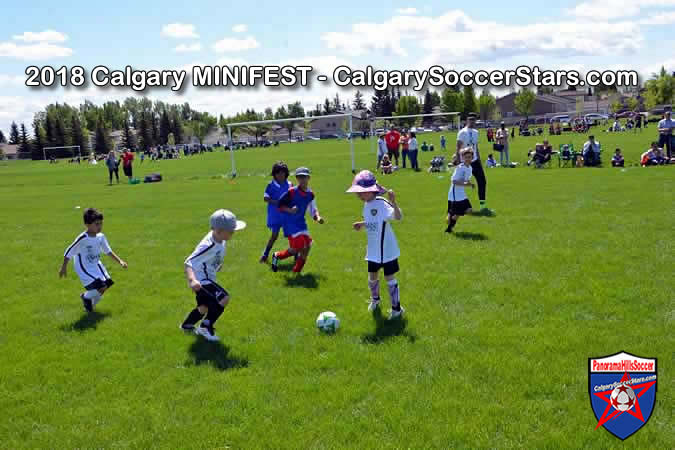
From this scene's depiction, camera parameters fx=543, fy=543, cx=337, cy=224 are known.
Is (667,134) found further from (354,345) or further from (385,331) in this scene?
(354,345)

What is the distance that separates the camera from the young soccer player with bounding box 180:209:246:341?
19.2 ft

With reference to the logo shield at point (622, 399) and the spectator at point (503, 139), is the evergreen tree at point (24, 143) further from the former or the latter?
the logo shield at point (622, 399)

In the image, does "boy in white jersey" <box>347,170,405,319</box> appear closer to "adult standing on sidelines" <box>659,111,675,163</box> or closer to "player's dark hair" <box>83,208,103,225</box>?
"player's dark hair" <box>83,208,103,225</box>

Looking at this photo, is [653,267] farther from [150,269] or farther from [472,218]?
[150,269]

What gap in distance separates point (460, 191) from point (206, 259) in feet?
21.9

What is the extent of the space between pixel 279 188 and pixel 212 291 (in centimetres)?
323

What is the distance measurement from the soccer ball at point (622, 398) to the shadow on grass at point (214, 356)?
345 centimetres

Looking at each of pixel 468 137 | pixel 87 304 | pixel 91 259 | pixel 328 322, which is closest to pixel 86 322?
pixel 87 304

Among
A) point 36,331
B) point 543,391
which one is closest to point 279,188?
point 36,331

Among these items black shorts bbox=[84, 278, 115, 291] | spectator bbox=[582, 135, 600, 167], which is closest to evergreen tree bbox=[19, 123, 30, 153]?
spectator bbox=[582, 135, 600, 167]

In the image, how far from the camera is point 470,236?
436 inches

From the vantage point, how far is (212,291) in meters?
6.18

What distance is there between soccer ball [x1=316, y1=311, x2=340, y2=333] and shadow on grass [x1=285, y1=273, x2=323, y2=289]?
1.74m

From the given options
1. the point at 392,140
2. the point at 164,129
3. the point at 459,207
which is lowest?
the point at 459,207
